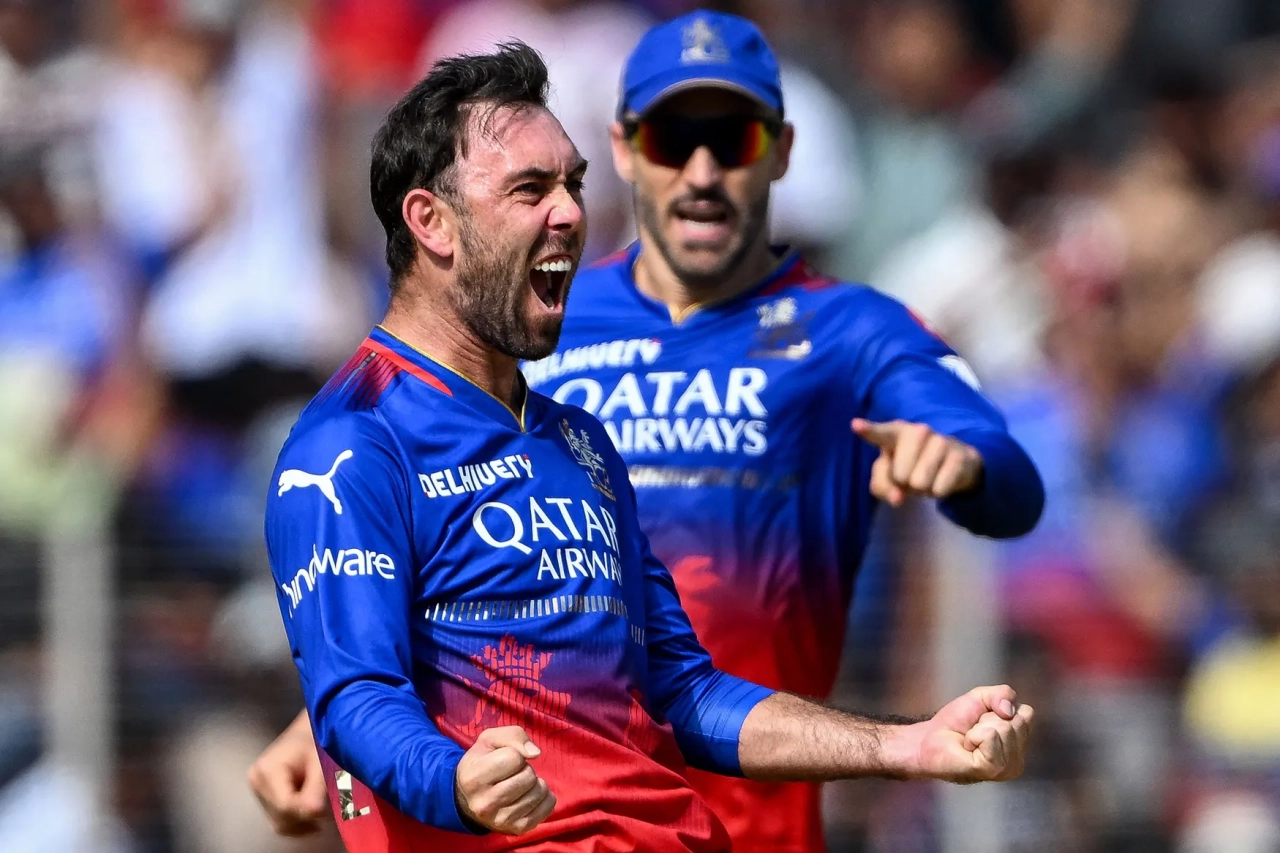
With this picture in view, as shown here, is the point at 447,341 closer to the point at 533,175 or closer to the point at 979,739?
the point at 533,175

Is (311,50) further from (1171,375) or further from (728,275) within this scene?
(728,275)

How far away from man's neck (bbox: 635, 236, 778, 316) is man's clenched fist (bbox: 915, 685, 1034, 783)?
74.4 inches

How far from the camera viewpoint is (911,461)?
4191 mm

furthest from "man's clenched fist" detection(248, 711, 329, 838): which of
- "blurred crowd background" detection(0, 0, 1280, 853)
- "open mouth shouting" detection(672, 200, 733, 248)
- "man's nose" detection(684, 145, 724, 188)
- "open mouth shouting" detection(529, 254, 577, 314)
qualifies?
"blurred crowd background" detection(0, 0, 1280, 853)

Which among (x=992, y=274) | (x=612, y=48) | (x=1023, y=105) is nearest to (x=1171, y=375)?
(x=992, y=274)

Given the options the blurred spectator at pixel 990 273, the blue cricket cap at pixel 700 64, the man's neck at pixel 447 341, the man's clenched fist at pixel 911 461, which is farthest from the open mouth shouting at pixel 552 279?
the blurred spectator at pixel 990 273

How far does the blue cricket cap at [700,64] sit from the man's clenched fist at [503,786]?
2652 millimetres

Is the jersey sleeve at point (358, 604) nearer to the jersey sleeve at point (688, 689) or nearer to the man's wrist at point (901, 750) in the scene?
the jersey sleeve at point (688, 689)

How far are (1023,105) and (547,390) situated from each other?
5.91 m

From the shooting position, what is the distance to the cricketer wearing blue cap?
11.0 ft

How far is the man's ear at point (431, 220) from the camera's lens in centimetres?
362

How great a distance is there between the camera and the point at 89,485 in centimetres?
859

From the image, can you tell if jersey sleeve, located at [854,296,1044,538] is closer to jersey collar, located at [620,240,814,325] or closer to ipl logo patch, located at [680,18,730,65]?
jersey collar, located at [620,240,814,325]

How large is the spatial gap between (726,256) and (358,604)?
83.1 inches
